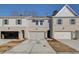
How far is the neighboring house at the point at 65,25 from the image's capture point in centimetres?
1625

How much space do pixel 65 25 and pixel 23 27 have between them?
2.87 meters

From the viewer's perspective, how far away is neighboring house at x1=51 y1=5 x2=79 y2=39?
53.3 feet

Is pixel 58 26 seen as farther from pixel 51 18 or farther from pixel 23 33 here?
pixel 23 33

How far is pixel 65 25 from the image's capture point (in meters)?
17.5

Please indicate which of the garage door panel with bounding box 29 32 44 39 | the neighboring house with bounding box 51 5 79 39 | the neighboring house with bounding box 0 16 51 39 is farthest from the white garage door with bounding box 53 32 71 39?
the garage door panel with bounding box 29 32 44 39

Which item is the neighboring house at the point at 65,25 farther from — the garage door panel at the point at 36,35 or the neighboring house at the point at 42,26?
the garage door panel at the point at 36,35

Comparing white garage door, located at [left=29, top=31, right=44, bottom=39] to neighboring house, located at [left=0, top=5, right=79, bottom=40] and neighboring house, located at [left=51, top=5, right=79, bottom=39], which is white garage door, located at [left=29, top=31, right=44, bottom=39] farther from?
neighboring house, located at [left=51, top=5, right=79, bottom=39]

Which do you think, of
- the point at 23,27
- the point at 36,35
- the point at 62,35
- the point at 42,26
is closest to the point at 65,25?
the point at 62,35

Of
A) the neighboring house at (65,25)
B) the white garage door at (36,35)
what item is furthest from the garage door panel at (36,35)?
the neighboring house at (65,25)

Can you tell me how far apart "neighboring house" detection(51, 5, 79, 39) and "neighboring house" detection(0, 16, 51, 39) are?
0.58 m

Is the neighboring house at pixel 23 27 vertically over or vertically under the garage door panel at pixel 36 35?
over

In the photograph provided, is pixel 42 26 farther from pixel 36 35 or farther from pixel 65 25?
pixel 65 25

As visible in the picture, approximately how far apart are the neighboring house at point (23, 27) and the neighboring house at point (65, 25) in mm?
583

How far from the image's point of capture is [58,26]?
1756cm
